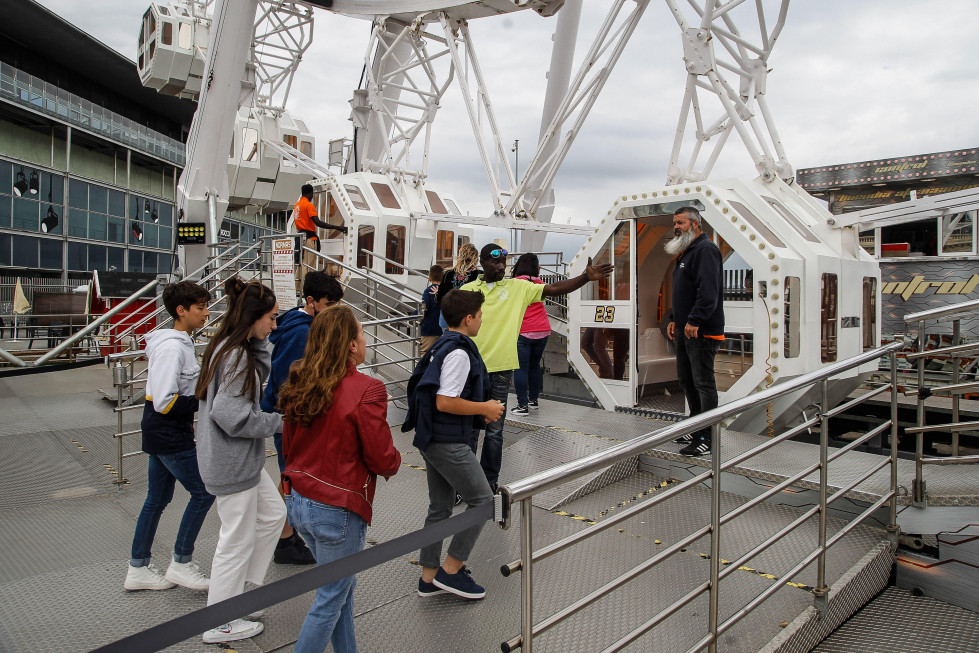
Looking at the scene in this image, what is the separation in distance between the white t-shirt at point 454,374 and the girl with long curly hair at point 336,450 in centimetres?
57

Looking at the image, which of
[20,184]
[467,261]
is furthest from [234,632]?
[20,184]

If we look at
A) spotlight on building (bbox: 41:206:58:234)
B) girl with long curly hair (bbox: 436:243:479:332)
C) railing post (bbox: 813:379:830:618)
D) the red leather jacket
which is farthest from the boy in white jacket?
spotlight on building (bbox: 41:206:58:234)

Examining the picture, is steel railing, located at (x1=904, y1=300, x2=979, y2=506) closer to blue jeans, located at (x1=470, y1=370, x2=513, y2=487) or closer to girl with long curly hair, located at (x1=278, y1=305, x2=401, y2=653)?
blue jeans, located at (x1=470, y1=370, x2=513, y2=487)

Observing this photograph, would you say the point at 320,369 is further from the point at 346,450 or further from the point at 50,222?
the point at 50,222

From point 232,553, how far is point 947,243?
1319 centimetres

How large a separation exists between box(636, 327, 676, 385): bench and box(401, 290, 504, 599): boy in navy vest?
4.84 metres

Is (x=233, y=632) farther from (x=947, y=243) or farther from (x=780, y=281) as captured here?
(x=947, y=243)

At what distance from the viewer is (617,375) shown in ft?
23.5

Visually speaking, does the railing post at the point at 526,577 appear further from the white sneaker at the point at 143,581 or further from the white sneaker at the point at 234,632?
the white sneaker at the point at 143,581

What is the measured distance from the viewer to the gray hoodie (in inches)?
119

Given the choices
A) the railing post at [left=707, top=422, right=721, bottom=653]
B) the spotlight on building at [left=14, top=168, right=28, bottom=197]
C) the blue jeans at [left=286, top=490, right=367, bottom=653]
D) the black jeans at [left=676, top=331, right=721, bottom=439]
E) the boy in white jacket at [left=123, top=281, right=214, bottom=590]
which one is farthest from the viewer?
the spotlight on building at [left=14, top=168, right=28, bottom=197]

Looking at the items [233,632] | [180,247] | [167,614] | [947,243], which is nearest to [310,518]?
[233,632]

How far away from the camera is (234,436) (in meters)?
3.07

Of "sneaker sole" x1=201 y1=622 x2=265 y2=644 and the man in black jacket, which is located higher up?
the man in black jacket
